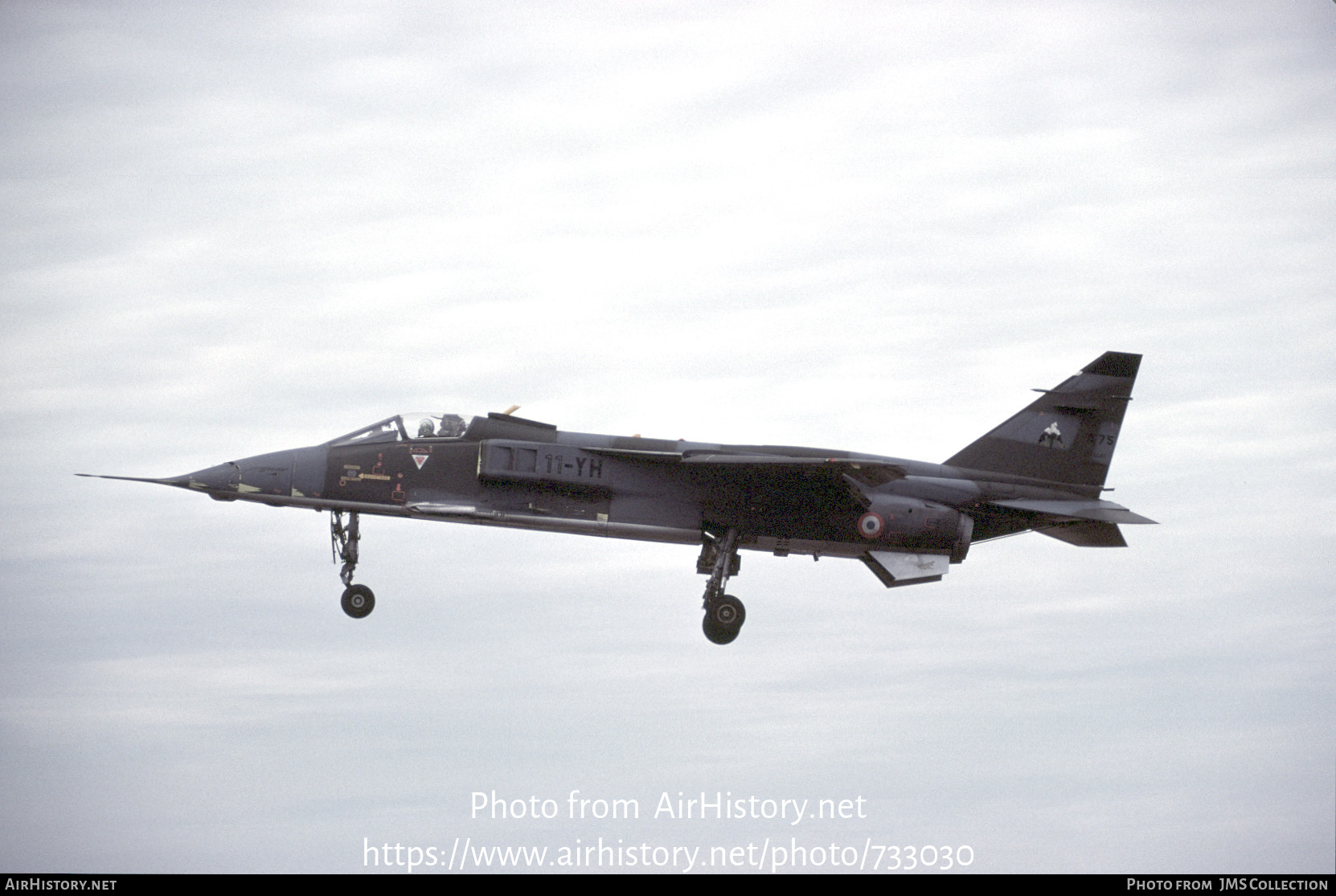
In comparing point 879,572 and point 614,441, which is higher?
point 614,441

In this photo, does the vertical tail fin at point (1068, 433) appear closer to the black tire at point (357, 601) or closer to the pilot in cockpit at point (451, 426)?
the pilot in cockpit at point (451, 426)

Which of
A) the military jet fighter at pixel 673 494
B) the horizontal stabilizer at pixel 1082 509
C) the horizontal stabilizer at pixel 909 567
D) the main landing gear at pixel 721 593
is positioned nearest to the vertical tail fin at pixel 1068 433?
the military jet fighter at pixel 673 494

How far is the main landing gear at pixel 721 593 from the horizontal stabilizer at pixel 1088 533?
631 centimetres

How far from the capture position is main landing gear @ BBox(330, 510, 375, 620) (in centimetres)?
2784

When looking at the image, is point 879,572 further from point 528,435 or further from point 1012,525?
point 528,435

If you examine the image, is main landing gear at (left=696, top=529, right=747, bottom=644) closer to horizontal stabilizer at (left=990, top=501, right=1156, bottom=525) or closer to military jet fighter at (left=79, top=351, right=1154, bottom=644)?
military jet fighter at (left=79, top=351, right=1154, bottom=644)

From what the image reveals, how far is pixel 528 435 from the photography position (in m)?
28.0

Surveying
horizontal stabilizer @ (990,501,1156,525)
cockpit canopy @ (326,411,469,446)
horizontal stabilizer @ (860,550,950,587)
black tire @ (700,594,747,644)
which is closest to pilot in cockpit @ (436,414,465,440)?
cockpit canopy @ (326,411,469,446)

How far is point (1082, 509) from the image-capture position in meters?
29.4

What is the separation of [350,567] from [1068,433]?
14.8 m

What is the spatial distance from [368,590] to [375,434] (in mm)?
2959

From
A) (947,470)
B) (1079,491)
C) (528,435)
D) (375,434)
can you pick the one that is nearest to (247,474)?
(375,434)

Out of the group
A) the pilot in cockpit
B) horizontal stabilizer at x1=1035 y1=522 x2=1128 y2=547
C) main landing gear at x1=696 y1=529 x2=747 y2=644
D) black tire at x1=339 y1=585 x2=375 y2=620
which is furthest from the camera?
horizontal stabilizer at x1=1035 y1=522 x2=1128 y2=547

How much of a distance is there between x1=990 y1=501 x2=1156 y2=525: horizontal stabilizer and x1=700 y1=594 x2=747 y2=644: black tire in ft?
18.1
